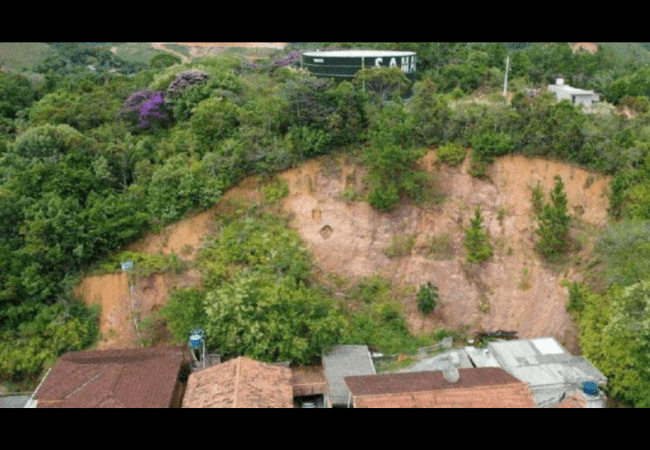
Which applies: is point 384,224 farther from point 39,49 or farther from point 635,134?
point 39,49

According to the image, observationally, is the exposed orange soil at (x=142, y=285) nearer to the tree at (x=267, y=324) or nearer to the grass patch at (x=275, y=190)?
the grass patch at (x=275, y=190)

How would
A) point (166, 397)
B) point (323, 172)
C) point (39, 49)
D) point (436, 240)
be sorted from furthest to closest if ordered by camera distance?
point (39, 49) < point (323, 172) < point (436, 240) < point (166, 397)

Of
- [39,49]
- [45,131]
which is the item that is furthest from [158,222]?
[39,49]

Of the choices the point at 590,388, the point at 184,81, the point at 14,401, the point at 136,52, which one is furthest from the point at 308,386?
the point at 136,52

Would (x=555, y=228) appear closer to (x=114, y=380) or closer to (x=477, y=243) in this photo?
(x=477, y=243)

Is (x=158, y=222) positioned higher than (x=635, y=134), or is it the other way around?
(x=635, y=134)

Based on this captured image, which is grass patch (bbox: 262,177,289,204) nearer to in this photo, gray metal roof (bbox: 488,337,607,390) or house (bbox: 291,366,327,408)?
house (bbox: 291,366,327,408)
